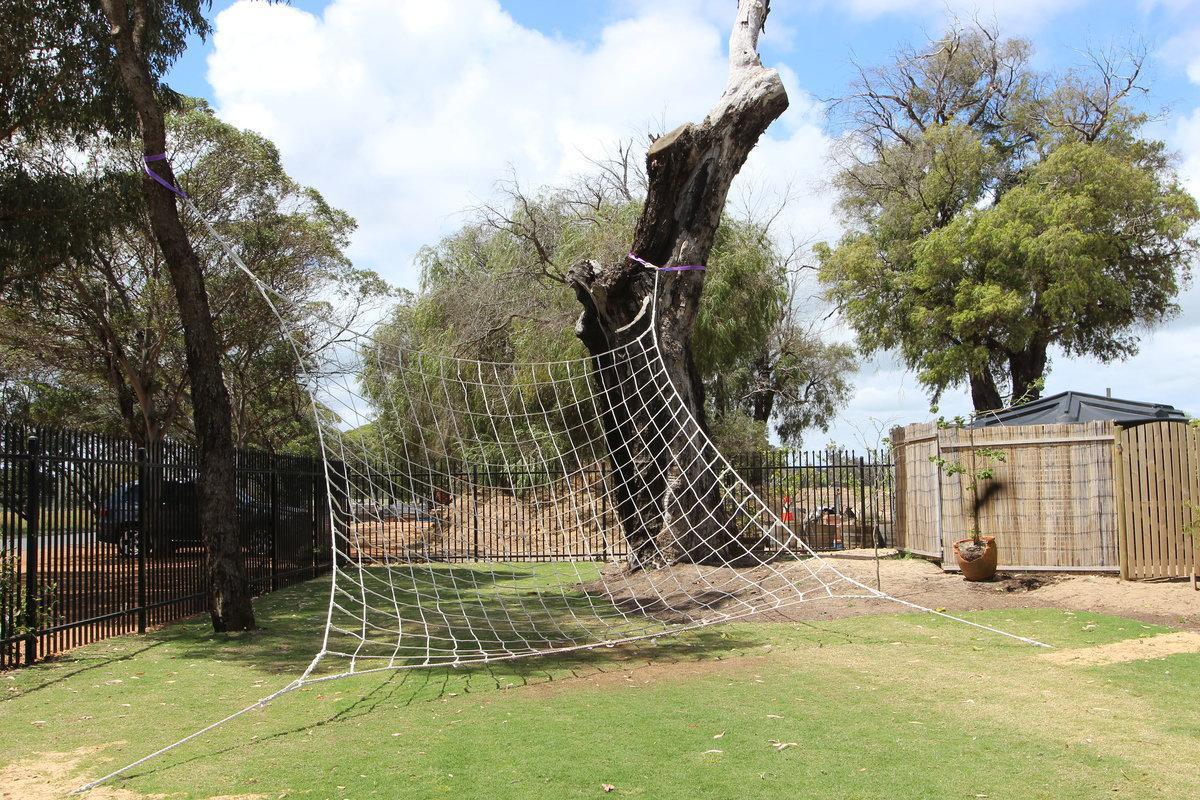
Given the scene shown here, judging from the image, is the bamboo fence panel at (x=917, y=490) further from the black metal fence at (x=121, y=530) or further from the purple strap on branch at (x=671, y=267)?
the black metal fence at (x=121, y=530)

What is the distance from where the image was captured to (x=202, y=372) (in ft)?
19.4

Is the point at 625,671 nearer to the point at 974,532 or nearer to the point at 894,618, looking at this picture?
the point at 894,618

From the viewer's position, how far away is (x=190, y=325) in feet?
19.3

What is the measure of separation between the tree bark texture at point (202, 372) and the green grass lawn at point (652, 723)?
53 centimetres

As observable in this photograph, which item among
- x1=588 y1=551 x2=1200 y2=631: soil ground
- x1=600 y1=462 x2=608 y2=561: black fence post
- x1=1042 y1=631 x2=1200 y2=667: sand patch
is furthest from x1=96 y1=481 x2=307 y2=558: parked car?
x1=1042 y1=631 x2=1200 y2=667: sand patch

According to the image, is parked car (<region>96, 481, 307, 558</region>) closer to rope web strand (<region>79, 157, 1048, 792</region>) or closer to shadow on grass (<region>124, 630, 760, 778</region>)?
rope web strand (<region>79, 157, 1048, 792</region>)

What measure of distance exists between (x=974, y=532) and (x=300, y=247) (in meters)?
10.4

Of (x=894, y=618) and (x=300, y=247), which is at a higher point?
(x=300, y=247)

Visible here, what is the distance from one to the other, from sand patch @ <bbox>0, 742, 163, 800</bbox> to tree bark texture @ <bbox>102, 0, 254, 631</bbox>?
2.54m

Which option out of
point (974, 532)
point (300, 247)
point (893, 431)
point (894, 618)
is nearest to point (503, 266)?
point (300, 247)

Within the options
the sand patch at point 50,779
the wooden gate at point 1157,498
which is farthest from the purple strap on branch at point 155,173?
the wooden gate at point 1157,498

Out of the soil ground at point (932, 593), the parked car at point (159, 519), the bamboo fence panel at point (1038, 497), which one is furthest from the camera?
the bamboo fence panel at point (1038, 497)

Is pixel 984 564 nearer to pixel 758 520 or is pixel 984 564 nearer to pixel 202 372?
pixel 758 520

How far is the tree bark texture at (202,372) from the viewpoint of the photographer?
5801 mm
